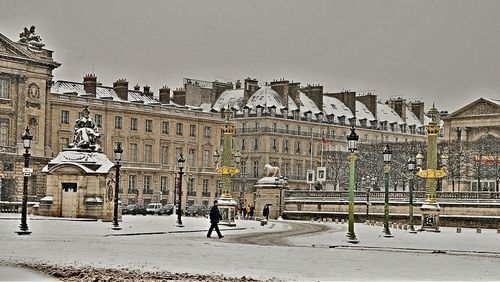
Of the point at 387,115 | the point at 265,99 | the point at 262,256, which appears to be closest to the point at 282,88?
the point at 265,99

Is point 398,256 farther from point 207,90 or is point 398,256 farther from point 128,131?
point 207,90

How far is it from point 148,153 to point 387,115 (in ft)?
115

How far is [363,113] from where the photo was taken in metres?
124

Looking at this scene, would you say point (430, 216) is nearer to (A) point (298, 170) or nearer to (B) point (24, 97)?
(B) point (24, 97)

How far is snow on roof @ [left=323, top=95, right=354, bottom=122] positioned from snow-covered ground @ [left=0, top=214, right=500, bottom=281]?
82.0 meters

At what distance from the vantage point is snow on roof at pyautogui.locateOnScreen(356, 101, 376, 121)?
403 feet

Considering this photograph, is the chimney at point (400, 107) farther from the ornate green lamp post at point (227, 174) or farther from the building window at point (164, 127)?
the ornate green lamp post at point (227, 174)

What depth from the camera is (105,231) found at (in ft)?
129

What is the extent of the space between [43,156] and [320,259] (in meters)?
61.3

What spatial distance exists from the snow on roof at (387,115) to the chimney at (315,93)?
352 inches

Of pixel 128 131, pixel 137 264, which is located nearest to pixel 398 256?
pixel 137 264

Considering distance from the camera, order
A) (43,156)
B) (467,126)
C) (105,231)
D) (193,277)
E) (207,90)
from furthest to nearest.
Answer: (207,90) < (467,126) < (43,156) < (105,231) < (193,277)

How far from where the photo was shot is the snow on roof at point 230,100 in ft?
383

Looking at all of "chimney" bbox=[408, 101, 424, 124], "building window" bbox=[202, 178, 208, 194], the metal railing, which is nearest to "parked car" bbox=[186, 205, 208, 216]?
the metal railing
